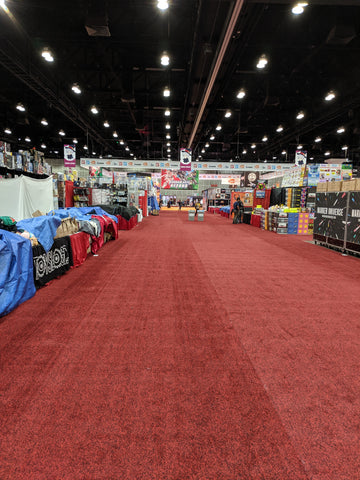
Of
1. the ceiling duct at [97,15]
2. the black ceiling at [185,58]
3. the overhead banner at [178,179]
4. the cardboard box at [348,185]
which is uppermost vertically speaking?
the black ceiling at [185,58]

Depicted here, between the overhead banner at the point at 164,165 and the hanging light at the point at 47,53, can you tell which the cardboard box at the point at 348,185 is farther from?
the overhead banner at the point at 164,165

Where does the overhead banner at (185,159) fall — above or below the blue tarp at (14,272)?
above

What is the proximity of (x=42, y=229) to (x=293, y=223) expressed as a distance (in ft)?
29.2

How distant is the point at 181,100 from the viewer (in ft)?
42.2

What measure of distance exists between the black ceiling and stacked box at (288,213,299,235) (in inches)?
201

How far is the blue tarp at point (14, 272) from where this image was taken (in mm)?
2584

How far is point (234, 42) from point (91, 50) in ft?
16.0

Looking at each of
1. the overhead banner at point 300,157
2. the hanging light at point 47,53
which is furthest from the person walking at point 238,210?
the hanging light at point 47,53

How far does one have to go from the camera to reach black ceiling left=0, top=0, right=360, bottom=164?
6.09m

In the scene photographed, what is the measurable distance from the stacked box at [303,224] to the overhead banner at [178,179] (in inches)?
559

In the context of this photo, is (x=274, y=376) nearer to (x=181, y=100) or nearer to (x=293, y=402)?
(x=293, y=402)

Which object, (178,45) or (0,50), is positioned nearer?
(0,50)

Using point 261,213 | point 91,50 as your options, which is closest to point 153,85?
point 91,50

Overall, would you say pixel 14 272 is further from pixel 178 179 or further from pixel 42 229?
pixel 178 179
